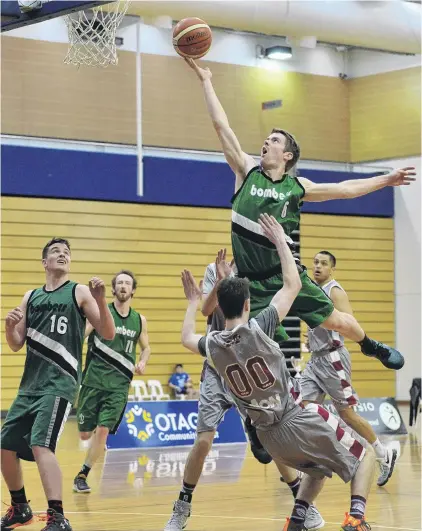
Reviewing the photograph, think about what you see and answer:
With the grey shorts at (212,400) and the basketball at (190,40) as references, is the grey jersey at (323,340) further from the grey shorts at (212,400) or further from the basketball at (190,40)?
the basketball at (190,40)

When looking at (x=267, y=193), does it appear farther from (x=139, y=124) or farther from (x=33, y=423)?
(x=139, y=124)

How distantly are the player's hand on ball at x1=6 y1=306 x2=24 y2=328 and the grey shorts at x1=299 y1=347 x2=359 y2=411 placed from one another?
3921 mm

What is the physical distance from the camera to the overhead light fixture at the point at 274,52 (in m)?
22.2

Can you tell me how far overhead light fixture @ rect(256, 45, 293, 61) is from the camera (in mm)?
22234

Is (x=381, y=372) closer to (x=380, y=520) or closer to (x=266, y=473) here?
(x=266, y=473)

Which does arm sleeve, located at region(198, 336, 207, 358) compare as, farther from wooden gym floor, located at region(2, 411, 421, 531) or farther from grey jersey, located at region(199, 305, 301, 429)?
wooden gym floor, located at region(2, 411, 421, 531)

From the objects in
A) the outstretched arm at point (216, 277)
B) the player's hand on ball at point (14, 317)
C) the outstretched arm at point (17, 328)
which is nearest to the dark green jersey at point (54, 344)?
the outstretched arm at point (17, 328)

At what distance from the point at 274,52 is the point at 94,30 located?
10.6 m

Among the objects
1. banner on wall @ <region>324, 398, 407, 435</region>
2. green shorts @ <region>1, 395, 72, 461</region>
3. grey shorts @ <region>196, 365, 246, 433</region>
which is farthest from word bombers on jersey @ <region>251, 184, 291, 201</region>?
banner on wall @ <region>324, 398, 407, 435</region>

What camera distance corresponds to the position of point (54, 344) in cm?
700

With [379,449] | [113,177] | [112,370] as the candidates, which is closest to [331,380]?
[379,449]

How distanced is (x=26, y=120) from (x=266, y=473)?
10.2m

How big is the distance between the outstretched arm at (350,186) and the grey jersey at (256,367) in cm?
133

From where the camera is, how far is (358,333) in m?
7.20
